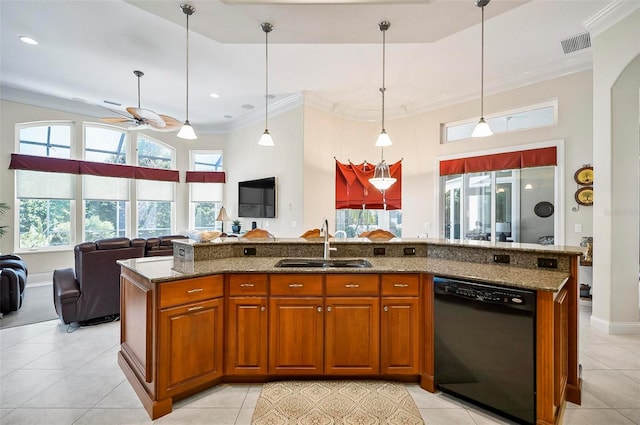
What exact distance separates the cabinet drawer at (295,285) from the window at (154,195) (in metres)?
6.26

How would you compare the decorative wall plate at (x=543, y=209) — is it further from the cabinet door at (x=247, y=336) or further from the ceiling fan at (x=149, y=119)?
the ceiling fan at (x=149, y=119)

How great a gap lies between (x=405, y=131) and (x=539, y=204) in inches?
107

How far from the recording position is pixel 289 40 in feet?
10.3

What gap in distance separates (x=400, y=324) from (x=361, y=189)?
3.88 metres

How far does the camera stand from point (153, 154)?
24.0 feet

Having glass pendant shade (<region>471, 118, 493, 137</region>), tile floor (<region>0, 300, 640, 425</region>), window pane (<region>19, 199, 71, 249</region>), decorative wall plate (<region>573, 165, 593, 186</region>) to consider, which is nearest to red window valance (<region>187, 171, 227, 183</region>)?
window pane (<region>19, 199, 71, 249</region>)

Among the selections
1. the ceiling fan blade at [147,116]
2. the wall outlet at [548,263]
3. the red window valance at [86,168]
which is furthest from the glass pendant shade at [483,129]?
the red window valance at [86,168]

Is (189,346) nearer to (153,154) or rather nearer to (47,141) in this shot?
(47,141)

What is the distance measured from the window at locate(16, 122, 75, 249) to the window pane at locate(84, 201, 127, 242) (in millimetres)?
288

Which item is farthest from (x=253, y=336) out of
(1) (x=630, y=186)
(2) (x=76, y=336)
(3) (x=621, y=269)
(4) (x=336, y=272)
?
(1) (x=630, y=186)

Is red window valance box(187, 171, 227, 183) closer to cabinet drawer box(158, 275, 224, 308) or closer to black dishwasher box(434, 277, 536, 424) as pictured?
cabinet drawer box(158, 275, 224, 308)

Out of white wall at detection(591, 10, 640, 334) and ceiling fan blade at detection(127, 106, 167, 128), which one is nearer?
white wall at detection(591, 10, 640, 334)

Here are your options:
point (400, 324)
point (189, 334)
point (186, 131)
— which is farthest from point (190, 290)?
point (186, 131)

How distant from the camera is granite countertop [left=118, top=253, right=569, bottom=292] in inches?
75.7
